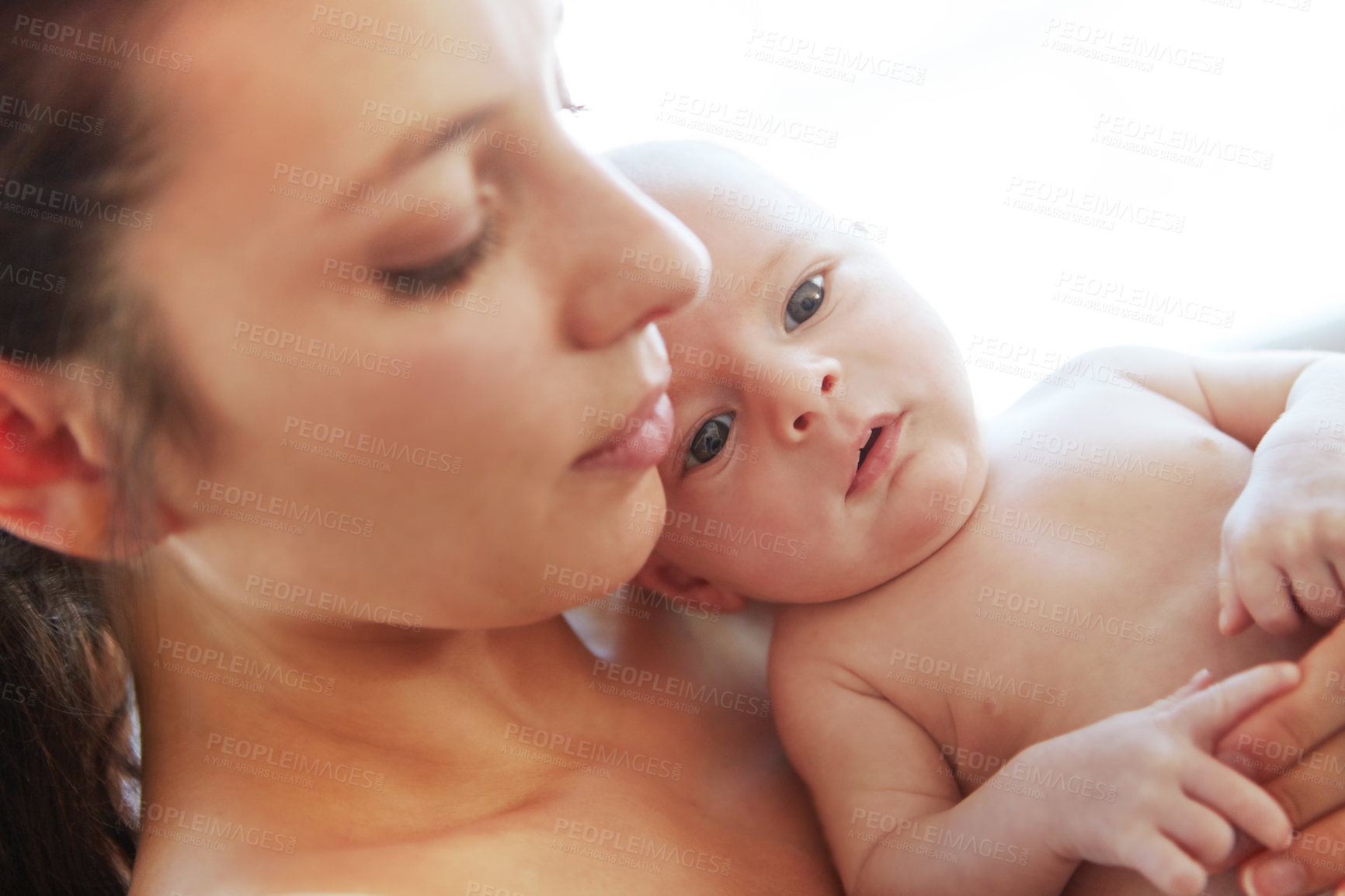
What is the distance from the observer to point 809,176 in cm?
182

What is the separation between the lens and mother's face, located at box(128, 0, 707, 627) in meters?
0.80

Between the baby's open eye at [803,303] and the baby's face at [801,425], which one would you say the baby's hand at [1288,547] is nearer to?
the baby's face at [801,425]

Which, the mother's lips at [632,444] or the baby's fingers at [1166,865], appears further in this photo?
the mother's lips at [632,444]

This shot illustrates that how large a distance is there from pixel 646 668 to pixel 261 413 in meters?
0.68

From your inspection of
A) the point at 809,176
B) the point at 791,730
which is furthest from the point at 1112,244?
the point at 791,730

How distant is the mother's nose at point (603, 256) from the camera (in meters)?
0.91

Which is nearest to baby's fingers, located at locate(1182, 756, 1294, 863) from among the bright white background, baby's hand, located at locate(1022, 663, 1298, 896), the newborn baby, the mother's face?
baby's hand, located at locate(1022, 663, 1298, 896)

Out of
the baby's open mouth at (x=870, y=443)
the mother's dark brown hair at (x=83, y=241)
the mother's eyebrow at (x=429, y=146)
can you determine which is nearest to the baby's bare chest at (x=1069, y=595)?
the baby's open mouth at (x=870, y=443)

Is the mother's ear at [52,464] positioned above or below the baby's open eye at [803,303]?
above

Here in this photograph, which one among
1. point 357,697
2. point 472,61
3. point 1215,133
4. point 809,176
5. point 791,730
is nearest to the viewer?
point 472,61

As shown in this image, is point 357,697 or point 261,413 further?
point 357,697

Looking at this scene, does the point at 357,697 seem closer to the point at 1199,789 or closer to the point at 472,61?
the point at 472,61

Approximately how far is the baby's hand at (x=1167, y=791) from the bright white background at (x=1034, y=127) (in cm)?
87

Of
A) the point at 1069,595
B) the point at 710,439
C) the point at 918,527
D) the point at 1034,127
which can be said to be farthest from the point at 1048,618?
the point at 1034,127
